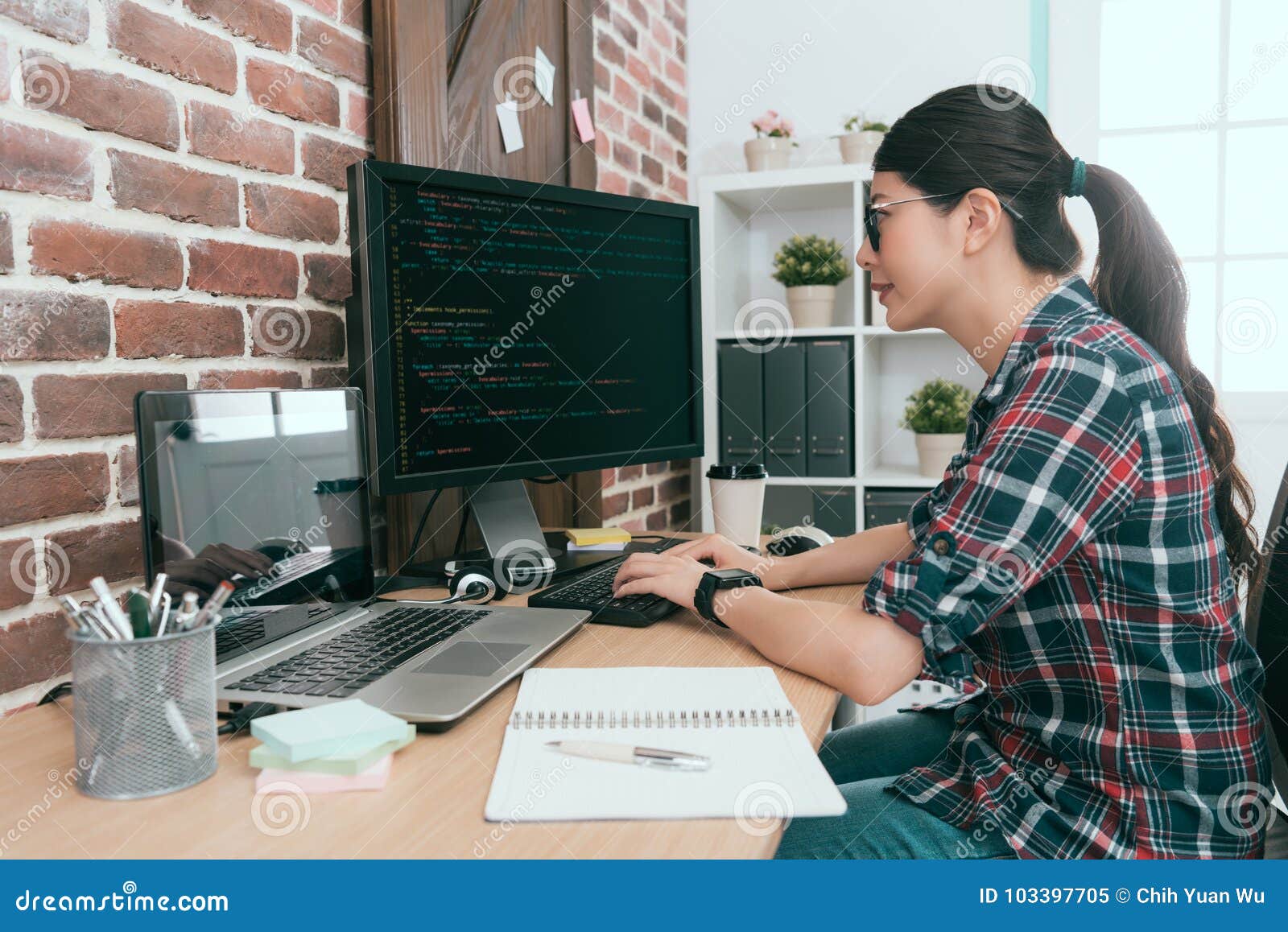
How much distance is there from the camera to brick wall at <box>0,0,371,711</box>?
0.90 meters

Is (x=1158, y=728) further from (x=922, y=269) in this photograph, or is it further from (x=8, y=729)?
(x=8, y=729)

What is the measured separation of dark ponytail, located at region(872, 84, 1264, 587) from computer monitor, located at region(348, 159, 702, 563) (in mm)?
539

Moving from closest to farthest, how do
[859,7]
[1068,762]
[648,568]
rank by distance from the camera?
1. [1068,762]
2. [648,568]
3. [859,7]

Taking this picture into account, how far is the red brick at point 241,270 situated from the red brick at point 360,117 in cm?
25

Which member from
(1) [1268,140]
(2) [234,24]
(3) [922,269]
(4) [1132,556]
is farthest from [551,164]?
(1) [1268,140]

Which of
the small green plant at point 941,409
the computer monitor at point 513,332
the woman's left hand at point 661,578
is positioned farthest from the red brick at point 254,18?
the small green plant at point 941,409

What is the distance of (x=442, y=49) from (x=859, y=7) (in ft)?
5.17

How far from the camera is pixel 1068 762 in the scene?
924mm

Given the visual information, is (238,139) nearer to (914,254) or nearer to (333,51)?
(333,51)

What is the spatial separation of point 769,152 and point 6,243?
203 cm

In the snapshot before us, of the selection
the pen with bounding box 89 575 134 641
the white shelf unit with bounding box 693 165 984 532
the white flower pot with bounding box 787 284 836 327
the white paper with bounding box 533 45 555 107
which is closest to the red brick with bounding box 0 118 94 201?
the pen with bounding box 89 575 134 641

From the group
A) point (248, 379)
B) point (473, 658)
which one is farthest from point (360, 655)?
point (248, 379)

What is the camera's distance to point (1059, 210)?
1.12 meters

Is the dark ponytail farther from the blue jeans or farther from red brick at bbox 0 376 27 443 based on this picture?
red brick at bbox 0 376 27 443
